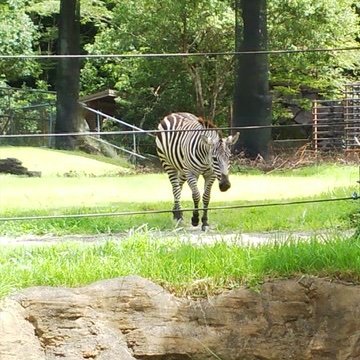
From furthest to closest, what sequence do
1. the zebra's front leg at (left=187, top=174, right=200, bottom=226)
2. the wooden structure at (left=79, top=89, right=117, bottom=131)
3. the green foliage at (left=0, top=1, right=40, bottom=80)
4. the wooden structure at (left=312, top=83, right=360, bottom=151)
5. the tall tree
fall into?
the wooden structure at (left=79, top=89, right=117, bottom=131) → the green foliage at (left=0, top=1, right=40, bottom=80) → the wooden structure at (left=312, top=83, right=360, bottom=151) → the tall tree → the zebra's front leg at (left=187, top=174, right=200, bottom=226)

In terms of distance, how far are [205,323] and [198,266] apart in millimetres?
366

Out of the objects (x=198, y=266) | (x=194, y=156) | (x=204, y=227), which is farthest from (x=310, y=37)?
(x=198, y=266)

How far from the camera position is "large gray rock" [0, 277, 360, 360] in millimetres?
4414

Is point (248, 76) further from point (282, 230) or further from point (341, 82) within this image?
point (282, 230)

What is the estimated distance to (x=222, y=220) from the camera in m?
9.23

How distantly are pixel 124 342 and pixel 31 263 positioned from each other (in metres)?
0.88

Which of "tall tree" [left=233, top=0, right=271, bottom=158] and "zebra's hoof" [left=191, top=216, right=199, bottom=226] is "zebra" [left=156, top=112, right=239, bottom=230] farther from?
"tall tree" [left=233, top=0, right=271, bottom=158]

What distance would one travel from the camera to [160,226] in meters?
8.58

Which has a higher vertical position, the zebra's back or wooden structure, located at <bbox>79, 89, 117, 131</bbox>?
wooden structure, located at <bbox>79, 89, 117, 131</bbox>

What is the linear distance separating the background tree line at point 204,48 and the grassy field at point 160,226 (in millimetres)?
3702

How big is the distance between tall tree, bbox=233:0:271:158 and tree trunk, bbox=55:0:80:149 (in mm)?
4993

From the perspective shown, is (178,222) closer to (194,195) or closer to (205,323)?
(194,195)

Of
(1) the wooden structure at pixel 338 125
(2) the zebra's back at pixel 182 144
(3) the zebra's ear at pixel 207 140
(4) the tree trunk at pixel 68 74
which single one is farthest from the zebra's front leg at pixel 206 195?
(4) the tree trunk at pixel 68 74

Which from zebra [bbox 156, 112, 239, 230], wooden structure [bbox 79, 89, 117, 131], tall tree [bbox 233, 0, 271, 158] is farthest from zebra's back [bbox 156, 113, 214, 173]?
wooden structure [bbox 79, 89, 117, 131]
